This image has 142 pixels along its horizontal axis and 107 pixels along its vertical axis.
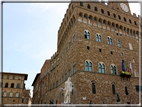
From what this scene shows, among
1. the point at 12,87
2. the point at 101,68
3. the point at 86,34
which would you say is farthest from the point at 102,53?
the point at 12,87

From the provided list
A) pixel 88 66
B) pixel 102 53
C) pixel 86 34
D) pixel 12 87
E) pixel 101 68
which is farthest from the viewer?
pixel 12 87

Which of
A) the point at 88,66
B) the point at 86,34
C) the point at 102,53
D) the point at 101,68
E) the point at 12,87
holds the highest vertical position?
the point at 86,34

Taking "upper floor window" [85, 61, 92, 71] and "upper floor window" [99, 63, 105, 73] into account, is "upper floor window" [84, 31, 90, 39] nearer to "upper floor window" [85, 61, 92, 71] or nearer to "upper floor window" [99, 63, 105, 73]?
"upper floor window" [85, 61, 92, 71]

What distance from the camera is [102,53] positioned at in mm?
19250

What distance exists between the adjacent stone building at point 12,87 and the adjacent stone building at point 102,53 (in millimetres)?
17796

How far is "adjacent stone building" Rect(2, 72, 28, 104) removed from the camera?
32281 mm

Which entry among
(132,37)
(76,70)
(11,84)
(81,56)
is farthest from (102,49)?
(11,84)

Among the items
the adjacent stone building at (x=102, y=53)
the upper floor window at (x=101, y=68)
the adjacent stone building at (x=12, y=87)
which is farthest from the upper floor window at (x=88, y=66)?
the adjacent stone building at (x=12, y=87)

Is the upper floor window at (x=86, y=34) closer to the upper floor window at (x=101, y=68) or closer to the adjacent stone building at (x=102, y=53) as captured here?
the adjacent stone building at (x=102, y=53)

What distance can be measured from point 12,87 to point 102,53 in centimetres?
2650

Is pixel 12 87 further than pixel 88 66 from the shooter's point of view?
Yes

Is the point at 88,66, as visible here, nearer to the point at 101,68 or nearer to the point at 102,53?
the point at 101,68

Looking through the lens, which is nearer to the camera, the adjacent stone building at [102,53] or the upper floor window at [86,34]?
the adjacent stone building at [102,53]

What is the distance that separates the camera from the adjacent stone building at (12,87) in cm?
3228
